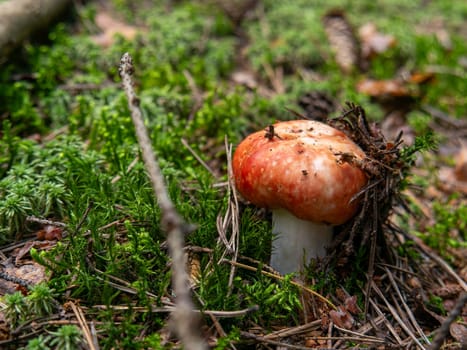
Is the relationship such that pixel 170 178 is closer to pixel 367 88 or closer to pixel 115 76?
pixel 115 76

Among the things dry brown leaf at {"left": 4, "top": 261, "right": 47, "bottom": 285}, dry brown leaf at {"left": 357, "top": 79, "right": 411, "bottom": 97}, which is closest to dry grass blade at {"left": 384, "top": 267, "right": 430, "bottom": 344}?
dry brown leaf at {"left": 4, "top": 261, "right": 47, "bottom": 285}

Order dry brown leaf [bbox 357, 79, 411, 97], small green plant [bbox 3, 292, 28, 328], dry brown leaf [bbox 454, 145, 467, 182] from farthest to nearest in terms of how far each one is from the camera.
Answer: dry brown leaf [bbox 357, 79, 411, 97] → dry brown leaf [bbox 454, 145, 467, 182] → small green plant [bbox 3, 292, 28, 328]

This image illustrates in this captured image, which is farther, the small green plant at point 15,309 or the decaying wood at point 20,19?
the decaying wood at point 20,19

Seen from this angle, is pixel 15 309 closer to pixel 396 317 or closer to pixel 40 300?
pixel 40 300

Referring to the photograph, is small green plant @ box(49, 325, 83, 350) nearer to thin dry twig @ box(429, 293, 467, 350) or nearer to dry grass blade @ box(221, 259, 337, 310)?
dry grass blade @ box(221, 259, 337, 310)

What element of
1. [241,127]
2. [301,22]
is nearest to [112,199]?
[241,127]

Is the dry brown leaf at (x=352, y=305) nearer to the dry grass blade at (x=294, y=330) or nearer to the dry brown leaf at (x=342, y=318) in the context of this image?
the dry brown leaf at (x=342, y=318)

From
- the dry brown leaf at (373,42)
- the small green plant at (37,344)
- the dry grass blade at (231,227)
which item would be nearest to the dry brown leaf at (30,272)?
the small green plant at (37,344)
